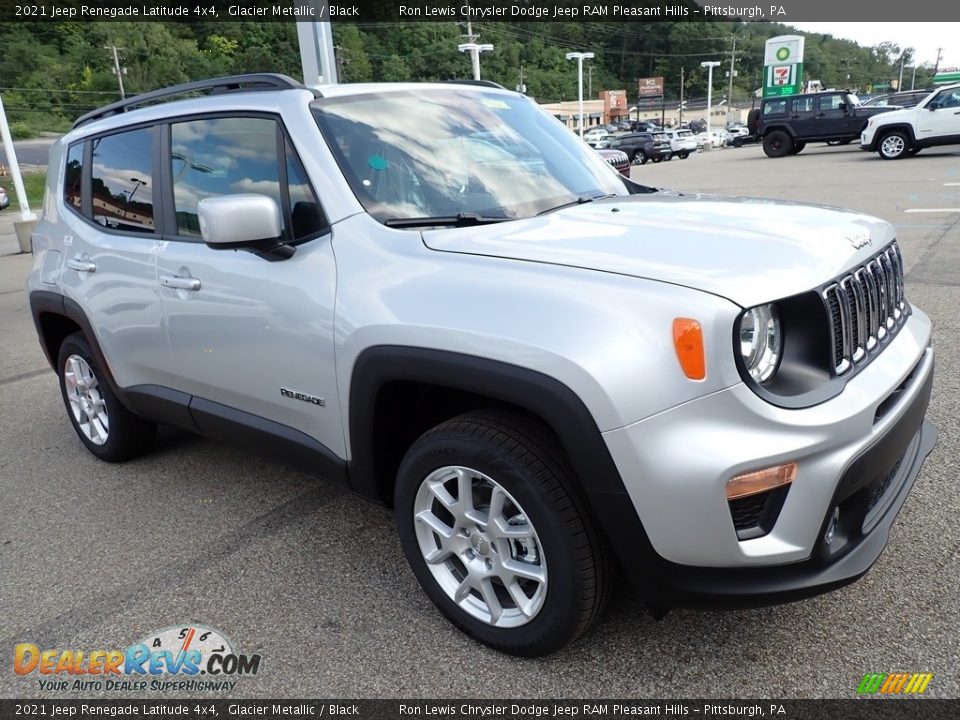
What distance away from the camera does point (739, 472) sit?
1846mm

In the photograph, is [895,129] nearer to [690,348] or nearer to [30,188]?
[690,348]

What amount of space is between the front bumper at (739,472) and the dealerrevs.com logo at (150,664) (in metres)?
1.39

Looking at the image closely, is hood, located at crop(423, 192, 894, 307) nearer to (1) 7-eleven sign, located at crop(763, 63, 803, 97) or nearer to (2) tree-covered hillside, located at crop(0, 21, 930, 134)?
(2) tree-covered hillside, located at crop(0, 21, 930, 134)

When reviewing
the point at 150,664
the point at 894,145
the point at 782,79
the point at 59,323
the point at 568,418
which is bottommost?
the point at 150,664

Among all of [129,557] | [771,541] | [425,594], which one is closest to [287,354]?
[425,594]

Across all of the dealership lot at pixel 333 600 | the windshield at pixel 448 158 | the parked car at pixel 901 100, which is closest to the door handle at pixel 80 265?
the dealership lot at pixel 333 600

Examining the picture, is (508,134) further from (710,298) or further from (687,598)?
(687,598)

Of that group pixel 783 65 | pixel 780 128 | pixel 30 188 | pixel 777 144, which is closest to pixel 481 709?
pixel 780 128

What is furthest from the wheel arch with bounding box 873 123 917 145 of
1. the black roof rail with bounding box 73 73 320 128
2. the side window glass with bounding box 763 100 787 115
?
the black roof rail with bounding box 73 73 320 128

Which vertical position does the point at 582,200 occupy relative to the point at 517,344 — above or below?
above

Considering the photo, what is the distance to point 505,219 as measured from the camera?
266 cm

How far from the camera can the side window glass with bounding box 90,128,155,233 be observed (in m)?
3.40

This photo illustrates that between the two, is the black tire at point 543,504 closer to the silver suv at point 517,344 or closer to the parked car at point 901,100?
the silver suv at point 517,344

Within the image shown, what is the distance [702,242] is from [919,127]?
20.9m
